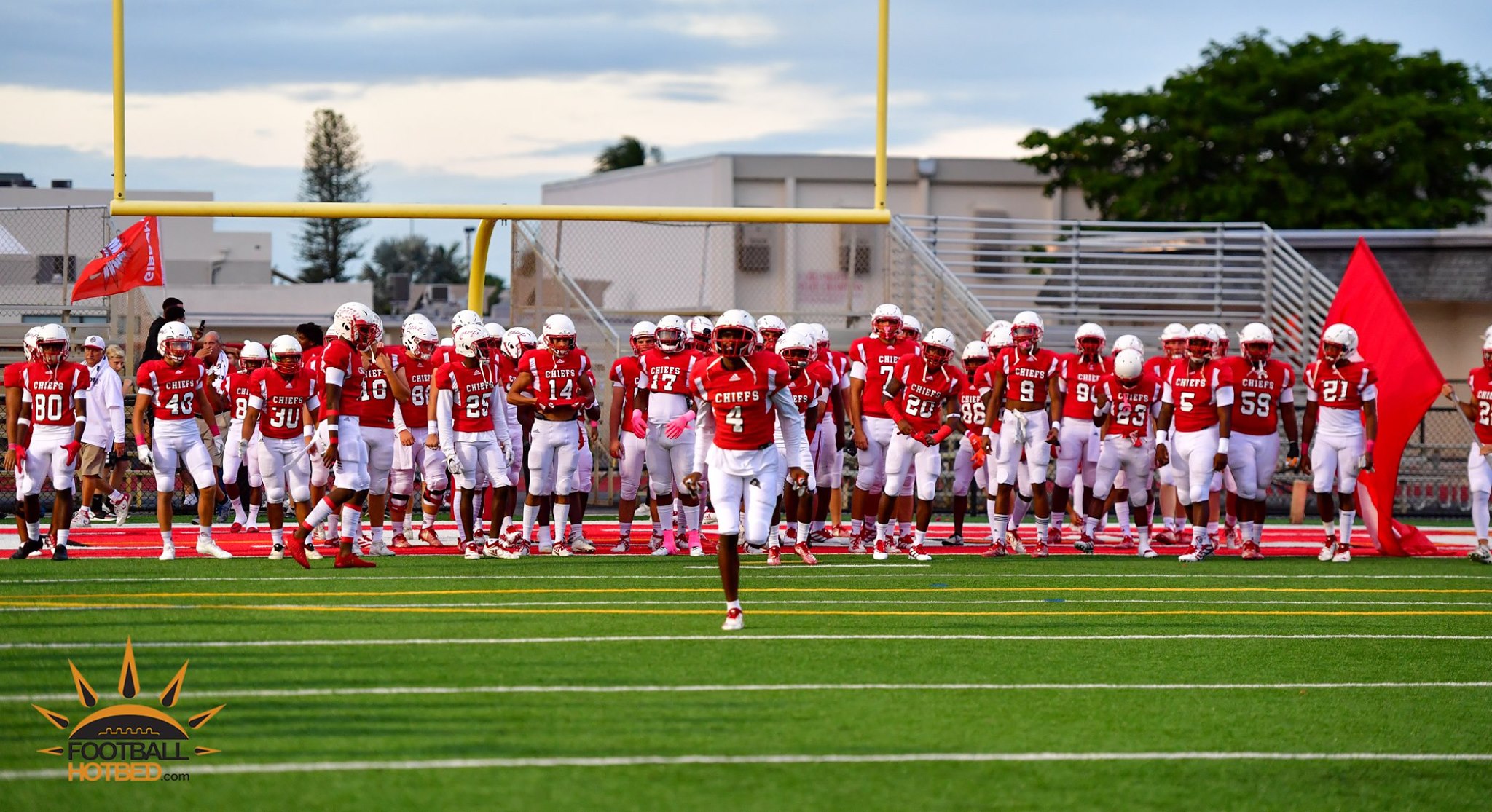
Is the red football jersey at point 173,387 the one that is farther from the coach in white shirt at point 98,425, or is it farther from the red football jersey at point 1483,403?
the red football jersey at point 1483,403

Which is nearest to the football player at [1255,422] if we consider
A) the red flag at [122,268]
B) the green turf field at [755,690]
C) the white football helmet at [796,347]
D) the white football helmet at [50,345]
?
the green turf field at [755,690]

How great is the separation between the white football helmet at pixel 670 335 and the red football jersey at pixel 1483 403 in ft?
21.2

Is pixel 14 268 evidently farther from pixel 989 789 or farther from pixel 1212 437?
pixel 989 789

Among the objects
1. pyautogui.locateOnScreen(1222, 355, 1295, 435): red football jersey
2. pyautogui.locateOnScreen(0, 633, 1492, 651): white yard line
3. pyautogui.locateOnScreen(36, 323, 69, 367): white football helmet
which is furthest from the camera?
pyautogui.locateOnScreen(1222, 355, 1295, 435): red football jersey

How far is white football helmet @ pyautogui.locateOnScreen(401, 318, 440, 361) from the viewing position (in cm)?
1324

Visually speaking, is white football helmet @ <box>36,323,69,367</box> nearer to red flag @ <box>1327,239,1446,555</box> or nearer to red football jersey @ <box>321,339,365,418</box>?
red football jersey @ <box>321,339,365,418</box>

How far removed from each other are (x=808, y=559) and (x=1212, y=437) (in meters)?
3.60

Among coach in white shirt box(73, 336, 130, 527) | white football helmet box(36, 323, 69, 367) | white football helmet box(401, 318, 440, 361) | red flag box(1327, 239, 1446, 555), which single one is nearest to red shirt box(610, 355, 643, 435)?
white football helmet box(401, 318, 440, 361)

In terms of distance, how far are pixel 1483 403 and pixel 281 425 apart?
31.5 feet

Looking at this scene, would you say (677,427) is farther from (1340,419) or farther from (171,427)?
(1340,419)

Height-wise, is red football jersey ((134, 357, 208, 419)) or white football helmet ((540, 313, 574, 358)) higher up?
white football helmet ((540, 313, 574, 358))

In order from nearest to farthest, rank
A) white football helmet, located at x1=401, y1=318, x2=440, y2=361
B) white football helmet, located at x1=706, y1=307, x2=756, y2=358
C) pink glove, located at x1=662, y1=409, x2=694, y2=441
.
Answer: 1. white football helmet, located at x1=706, y1=307, x2=756, y2=358
2. pink glove, located at x1=662, y1=409, x2=694, y2=441
3. white football helmet, located at x1=401, y1=318, x2=440, y2=361

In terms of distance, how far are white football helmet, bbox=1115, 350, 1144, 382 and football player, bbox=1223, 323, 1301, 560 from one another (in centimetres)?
76

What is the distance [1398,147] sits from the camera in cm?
3653
